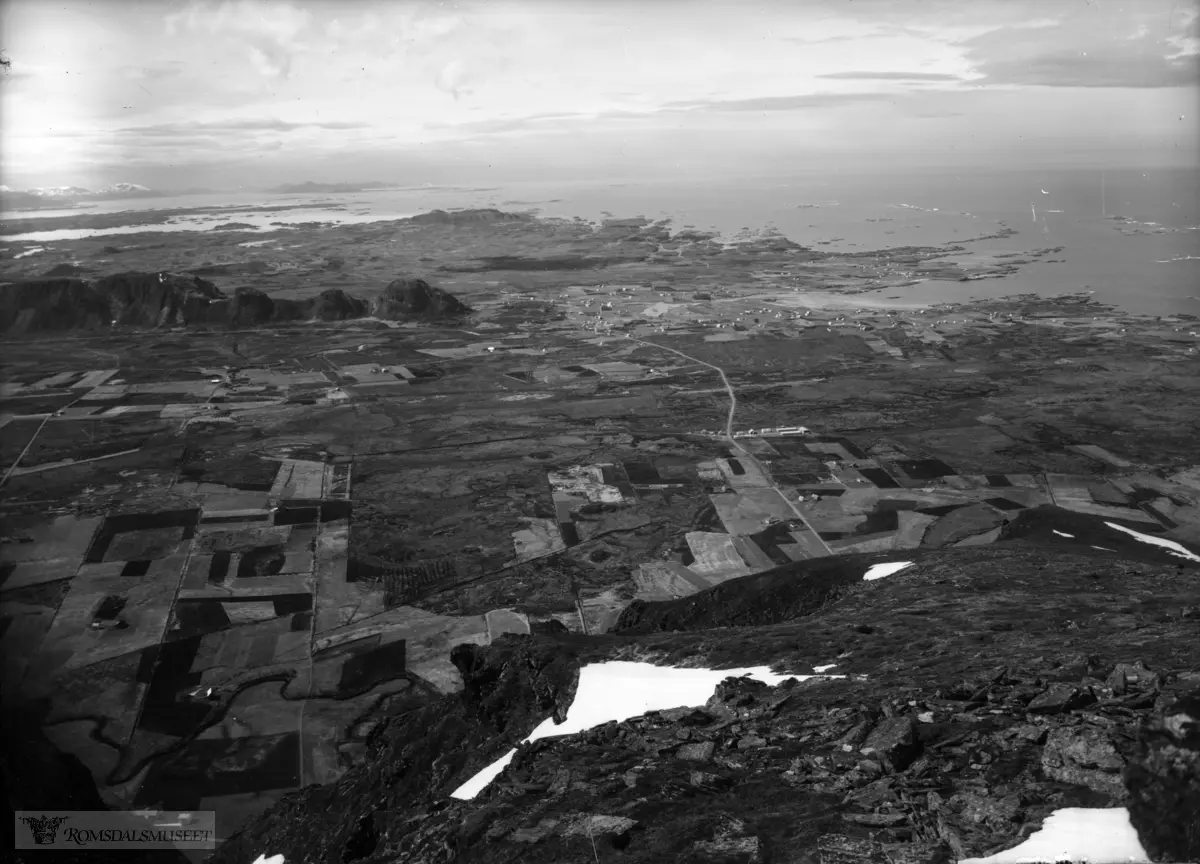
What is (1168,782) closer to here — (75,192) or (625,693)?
(625,693)

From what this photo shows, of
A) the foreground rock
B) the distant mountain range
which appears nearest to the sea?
the distant mountain range

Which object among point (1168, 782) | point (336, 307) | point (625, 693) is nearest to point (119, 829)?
point (625, 693)

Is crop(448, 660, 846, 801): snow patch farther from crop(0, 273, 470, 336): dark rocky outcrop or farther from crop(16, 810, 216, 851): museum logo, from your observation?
crop(0, 273, 470, 336): dark rocky outcrop

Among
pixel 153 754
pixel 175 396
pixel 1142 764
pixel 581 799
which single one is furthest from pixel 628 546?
pixel 175 396

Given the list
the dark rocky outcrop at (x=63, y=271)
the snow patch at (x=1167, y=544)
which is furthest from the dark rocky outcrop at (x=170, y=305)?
the snow patch at (x=1167, y=544)

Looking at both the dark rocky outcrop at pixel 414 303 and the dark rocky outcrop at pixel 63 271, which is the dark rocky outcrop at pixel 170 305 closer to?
the dark rocky outcrop at pixel 414 303

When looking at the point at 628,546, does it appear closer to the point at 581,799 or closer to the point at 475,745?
the point at 475,745

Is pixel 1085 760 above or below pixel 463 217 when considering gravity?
below
